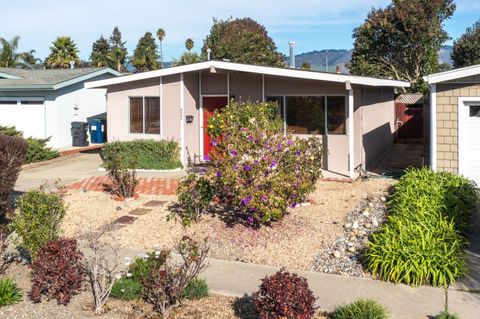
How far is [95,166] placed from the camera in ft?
59.9

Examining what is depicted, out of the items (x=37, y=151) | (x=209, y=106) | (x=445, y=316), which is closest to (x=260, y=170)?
(x=445, y=316)

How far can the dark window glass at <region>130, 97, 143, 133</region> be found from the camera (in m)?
17.4

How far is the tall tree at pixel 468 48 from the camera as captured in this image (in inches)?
1812

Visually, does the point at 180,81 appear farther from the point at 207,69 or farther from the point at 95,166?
the point at 95,166

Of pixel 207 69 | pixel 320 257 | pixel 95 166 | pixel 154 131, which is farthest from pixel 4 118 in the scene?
pixel 320 257

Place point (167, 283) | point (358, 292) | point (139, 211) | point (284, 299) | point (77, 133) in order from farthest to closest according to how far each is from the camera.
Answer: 1. point (77, 133)
2. point (139, 211)
3. point (358, 292)
4. point (167, 283)
5. point (284, 299)

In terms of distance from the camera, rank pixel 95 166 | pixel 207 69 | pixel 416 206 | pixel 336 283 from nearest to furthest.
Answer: pixel 336 283, pixel 416 206, pixel 207 69, pixel 95 166

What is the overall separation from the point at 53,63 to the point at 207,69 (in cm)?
3378

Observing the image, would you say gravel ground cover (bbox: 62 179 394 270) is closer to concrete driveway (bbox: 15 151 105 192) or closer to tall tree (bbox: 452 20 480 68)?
concrete driveway (bbox: 15 151 105 192)

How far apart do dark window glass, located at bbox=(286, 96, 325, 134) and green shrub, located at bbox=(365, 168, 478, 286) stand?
435cm

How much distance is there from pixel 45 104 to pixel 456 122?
16751mm

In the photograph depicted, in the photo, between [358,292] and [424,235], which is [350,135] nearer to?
[424,235]

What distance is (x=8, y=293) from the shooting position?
250 inches

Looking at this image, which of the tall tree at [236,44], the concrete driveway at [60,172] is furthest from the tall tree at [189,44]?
the concrete driveway at [60,172]
